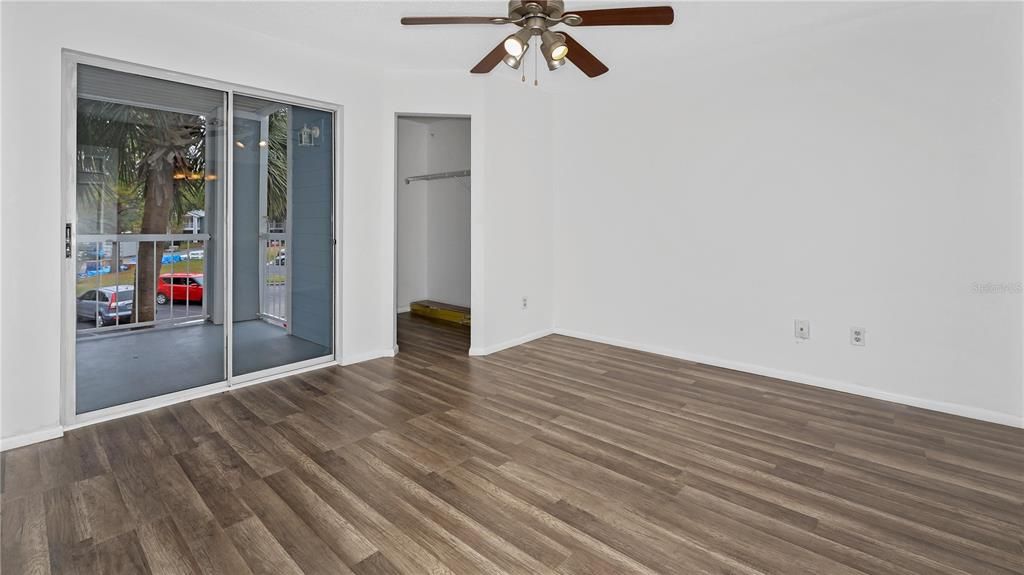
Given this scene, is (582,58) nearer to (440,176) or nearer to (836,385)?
(836,385)

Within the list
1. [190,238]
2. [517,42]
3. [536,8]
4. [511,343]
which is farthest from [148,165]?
[511,343]

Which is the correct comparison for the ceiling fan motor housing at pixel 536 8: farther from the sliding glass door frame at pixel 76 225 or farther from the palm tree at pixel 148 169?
the palm tree at pixel 148 169

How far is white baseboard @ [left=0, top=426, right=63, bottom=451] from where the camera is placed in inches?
100

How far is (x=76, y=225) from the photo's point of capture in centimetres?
281

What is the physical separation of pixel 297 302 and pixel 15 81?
2.06 meters

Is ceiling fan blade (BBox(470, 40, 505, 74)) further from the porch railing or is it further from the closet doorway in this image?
the closet doorway

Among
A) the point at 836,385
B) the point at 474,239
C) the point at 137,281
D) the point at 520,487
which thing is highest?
the point at 474,239

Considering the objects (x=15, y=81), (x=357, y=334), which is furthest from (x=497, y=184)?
(x=15, y=81)

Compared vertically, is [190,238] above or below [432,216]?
below

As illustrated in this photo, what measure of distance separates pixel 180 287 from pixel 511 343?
2.83 m

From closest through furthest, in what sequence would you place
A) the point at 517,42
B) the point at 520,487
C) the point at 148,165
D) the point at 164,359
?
the point at 520,487, the point at 517,42, the point at 148,165, the point at 164,359

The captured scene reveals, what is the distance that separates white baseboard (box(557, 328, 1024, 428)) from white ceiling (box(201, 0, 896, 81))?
261cm

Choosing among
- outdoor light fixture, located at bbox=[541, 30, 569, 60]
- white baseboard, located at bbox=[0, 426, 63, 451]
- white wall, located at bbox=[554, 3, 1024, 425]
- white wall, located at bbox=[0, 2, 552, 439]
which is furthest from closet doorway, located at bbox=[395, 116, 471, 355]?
white baseboard, located at bbox=[0, 426, 63, 451]

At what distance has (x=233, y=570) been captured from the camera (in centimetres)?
166
